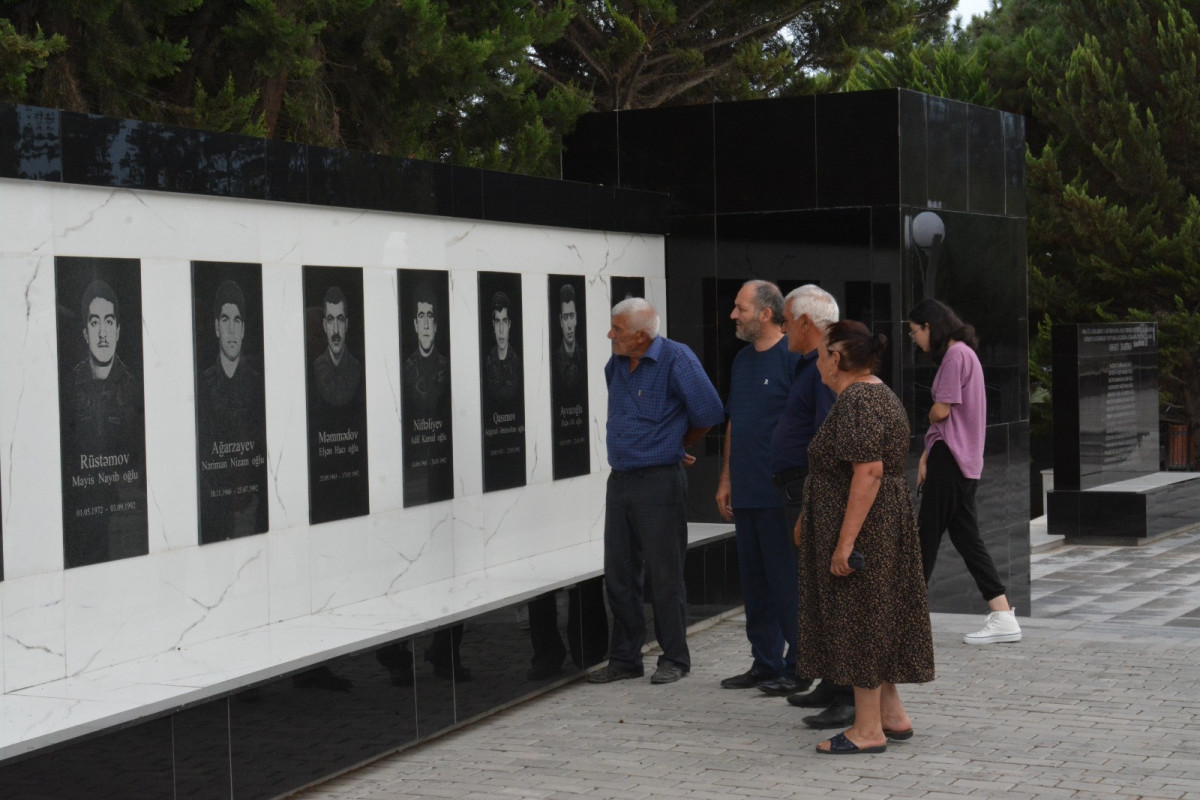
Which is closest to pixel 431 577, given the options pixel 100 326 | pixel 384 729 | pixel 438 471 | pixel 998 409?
pixel 438 471

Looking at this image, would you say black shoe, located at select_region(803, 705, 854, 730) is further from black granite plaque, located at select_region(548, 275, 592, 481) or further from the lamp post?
the lamp post

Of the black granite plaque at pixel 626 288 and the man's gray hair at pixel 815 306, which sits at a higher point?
the black granite plaque at pixel 626 288

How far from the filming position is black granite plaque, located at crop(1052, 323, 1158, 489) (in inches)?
619

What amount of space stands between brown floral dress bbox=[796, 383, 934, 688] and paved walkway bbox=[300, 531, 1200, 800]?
0.36 m

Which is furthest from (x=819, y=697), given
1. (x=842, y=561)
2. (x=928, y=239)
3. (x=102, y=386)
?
(x=928, y=239)

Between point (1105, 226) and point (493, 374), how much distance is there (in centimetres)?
1841

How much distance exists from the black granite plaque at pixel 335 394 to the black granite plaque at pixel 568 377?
68.1 inches

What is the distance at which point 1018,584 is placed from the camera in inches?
423

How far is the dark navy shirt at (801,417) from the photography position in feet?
20.8

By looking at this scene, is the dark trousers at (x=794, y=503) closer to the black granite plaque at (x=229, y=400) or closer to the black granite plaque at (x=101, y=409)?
the black granite plaque at (x=229, y=400)

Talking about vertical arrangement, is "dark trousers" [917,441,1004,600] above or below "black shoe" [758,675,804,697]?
above

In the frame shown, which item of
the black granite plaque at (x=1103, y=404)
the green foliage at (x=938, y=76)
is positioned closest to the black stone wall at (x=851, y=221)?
the black granite plaque at (x=1103, y=404)

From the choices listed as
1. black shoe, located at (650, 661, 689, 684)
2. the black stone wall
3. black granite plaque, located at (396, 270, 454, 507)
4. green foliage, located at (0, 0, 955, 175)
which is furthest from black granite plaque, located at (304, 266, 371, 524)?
green foliage, located at (0, 0, 955, 175)

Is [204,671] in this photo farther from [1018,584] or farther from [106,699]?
[1018,584]
